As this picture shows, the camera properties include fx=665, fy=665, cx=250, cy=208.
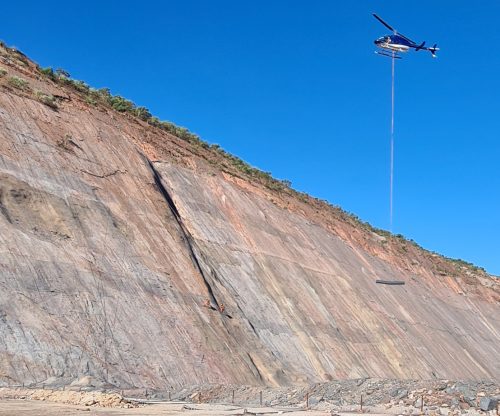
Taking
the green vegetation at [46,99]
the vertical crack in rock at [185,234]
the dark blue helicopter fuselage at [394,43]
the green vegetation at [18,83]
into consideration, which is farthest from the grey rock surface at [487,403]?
the green vegetation at [18,83]

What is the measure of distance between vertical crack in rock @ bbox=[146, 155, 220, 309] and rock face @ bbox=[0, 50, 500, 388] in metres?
0.11

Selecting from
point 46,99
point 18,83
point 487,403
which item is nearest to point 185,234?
point 46,99

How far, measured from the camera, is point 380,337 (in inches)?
1265

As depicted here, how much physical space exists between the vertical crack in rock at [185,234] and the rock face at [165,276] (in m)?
0.11

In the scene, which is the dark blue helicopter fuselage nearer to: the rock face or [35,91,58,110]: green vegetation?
the rock face

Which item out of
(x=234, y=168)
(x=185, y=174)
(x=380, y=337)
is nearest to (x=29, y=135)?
(x=185, y=174)

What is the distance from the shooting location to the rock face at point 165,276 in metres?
17.7

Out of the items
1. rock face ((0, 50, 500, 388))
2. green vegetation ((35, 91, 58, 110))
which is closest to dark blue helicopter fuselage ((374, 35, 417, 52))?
rock face ((0, 50, 500, 388))

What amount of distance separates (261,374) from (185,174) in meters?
12.1

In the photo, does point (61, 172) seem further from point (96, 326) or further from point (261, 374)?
point (261, 374)

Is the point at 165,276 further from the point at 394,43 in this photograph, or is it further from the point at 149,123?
the point at 149,123

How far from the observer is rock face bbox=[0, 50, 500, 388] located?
17.7 metres

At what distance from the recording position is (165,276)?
21953mm

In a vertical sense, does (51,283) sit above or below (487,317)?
below
